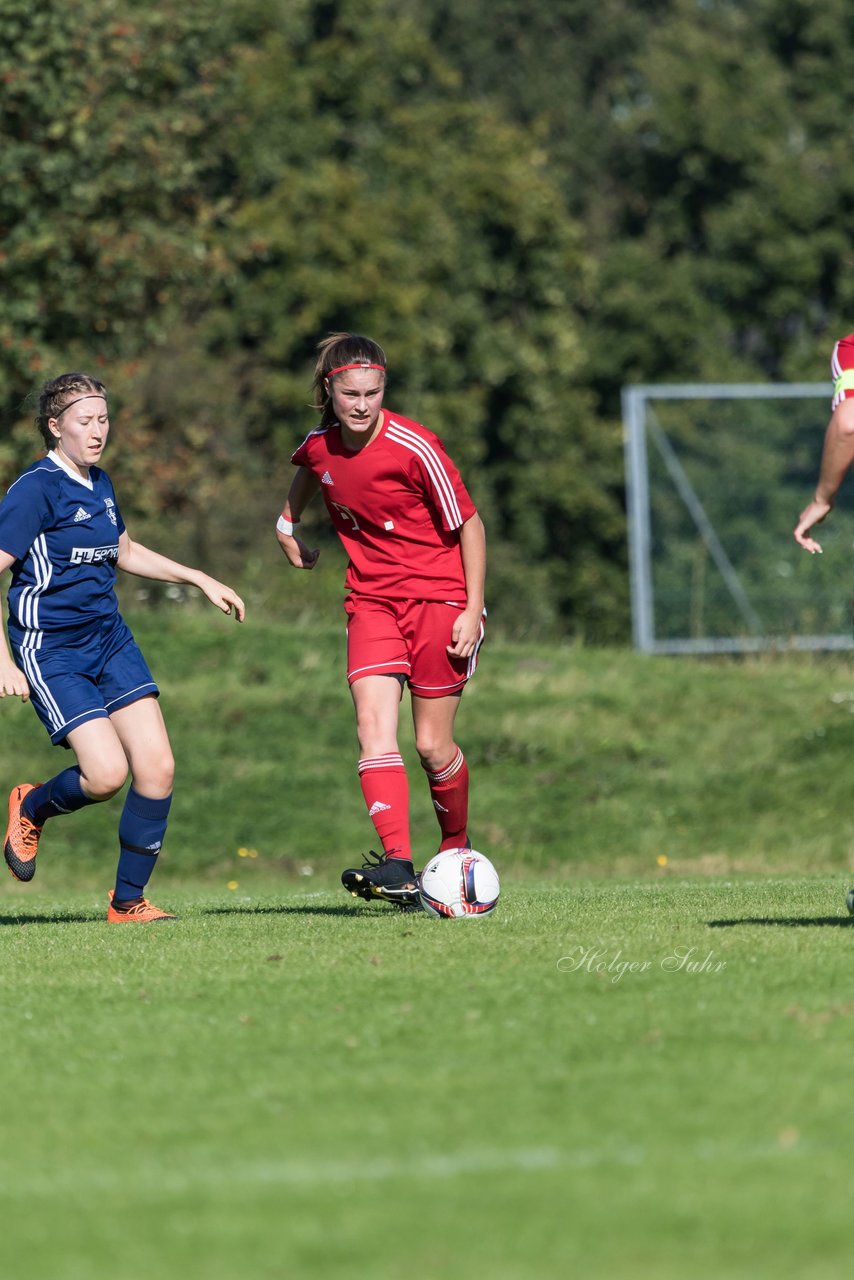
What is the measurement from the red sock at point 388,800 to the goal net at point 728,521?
560 inches

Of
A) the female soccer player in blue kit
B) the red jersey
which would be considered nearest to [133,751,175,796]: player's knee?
the female soccer player in blue kit

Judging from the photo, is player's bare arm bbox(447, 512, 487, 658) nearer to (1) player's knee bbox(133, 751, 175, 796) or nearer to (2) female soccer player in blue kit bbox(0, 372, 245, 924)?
(2) female soccer player in blue kit bbox(0, 372, 245, 924)

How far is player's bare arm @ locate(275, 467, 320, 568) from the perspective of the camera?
27.5 ft

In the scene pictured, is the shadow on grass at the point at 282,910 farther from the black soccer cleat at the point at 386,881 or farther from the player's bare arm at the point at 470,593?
the player's bare arm at the point at 470,593

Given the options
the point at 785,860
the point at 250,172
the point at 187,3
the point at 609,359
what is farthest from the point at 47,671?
the point at 609,359

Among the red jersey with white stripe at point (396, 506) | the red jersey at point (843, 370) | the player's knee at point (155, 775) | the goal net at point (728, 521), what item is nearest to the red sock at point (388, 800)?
the red jersey with white stripe at point (396, 506)

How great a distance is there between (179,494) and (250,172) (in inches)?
383

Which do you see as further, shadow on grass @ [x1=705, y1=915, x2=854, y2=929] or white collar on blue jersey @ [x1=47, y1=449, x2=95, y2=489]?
white collar on blue jersey @ [x1=47, y1=449, x2=95, y2=489]

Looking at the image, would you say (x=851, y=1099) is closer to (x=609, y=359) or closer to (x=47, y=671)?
(x=47, y=671)

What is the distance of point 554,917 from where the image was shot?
756 centimetres

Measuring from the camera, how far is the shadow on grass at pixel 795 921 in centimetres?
693

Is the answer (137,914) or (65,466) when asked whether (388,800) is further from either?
(65,466)

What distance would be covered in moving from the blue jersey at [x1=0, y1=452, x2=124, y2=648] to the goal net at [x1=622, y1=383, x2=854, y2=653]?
14526mm

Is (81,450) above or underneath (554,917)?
above
